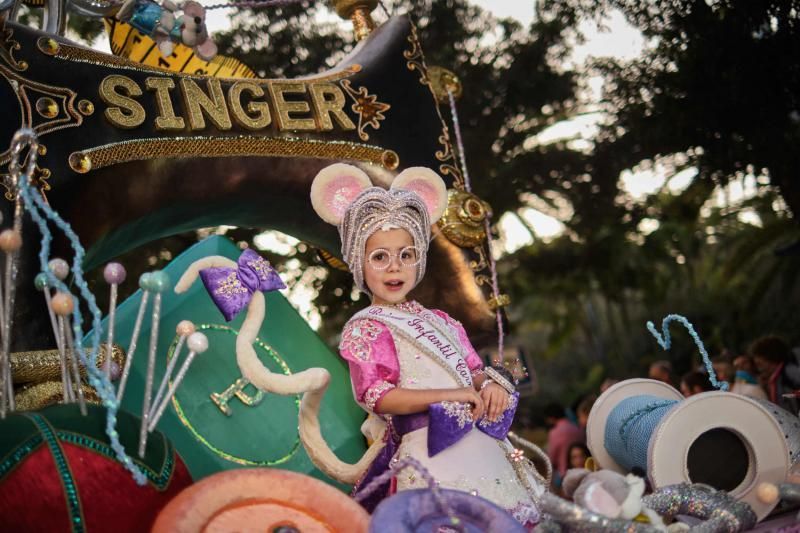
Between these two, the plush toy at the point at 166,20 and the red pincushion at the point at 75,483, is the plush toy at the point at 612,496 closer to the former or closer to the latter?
the red pincushion at the point at 75,483

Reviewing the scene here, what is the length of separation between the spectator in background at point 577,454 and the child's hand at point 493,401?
3.48m

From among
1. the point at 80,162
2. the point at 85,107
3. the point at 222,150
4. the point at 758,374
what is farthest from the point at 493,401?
the point at 758,374

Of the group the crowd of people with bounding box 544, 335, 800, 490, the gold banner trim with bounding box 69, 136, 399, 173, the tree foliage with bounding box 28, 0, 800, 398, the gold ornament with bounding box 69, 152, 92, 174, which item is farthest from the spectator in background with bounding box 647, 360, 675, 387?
the gold ornament with bounding box 69, 152, 92, 174

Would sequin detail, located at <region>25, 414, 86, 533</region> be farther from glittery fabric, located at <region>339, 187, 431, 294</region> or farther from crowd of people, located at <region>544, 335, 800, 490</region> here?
crowd of people, located at <region>544, 335, 800, 490</region>

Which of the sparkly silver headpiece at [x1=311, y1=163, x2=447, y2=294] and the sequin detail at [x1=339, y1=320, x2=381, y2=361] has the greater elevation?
the sparkly silver headpiece at [x1=311, y1=163, x2=447, y2=294]

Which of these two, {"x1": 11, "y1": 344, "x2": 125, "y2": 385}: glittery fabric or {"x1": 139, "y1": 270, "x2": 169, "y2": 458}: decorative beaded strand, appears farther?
{"x1": 11, "y1": 344, "x2": 125, "y2": 385}: glittery fabric

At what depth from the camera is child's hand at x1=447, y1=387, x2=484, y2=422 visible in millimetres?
2189

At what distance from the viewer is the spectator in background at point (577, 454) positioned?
565 centimetres

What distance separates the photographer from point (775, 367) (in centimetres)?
448

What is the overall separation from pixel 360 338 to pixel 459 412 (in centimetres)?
32

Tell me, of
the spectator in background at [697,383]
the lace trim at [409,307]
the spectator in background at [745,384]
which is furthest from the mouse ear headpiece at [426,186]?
the spectator in background at [697,383]

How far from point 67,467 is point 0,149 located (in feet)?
4.16

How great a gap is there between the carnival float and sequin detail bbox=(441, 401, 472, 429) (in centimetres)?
16

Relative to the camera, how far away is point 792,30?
416cm
